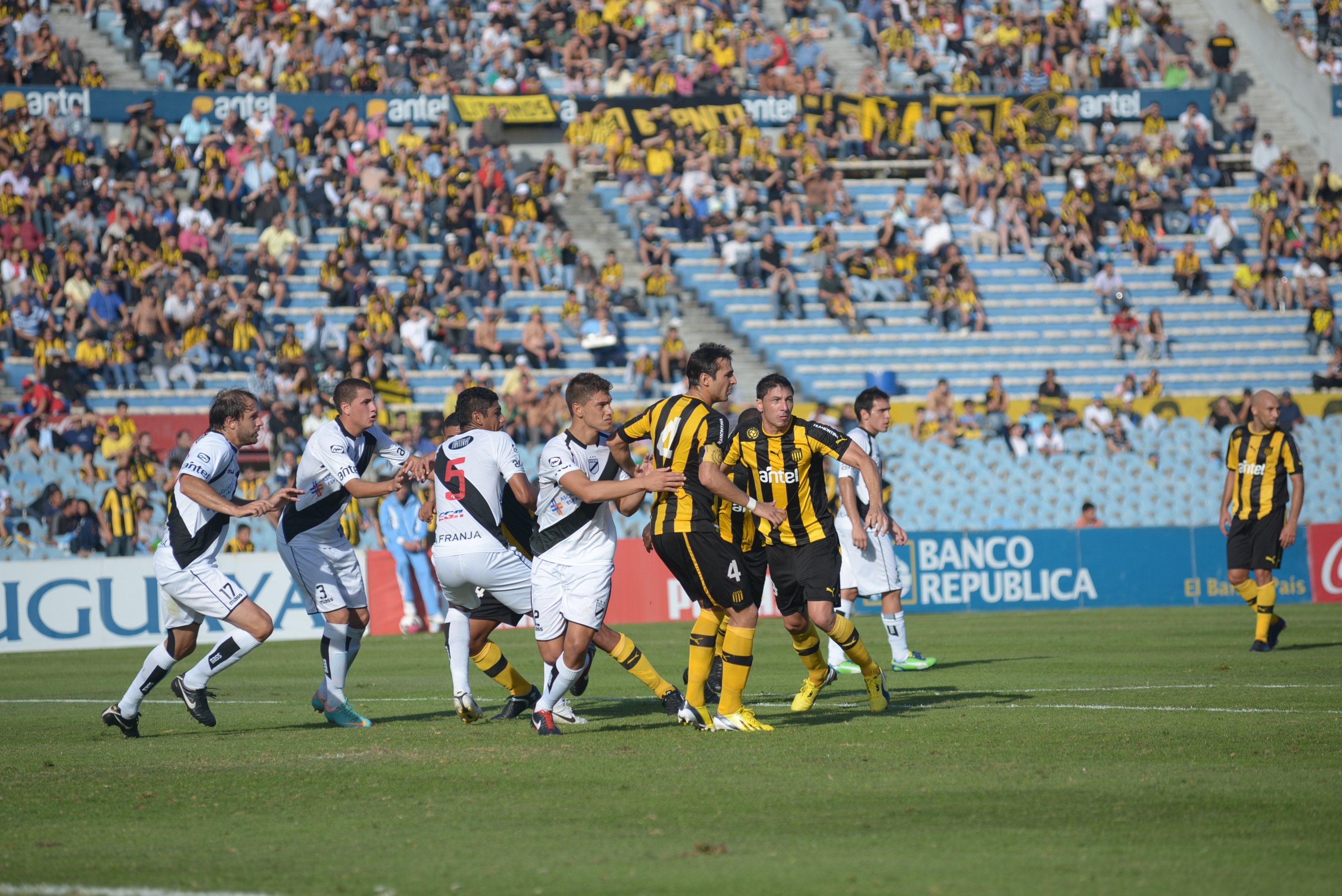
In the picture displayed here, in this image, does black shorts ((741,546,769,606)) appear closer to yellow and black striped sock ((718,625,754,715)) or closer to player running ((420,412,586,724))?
yellow and black striped sock ((718,625,754,715))

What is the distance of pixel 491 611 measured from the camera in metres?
10.4

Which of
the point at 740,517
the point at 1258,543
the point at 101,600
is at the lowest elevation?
the point at 101,600

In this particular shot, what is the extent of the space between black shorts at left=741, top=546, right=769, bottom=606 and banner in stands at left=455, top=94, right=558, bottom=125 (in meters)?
25.1

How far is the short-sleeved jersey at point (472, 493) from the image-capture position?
9.83m

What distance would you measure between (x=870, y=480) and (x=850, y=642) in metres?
1.10

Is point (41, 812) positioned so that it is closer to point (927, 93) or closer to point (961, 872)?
point (961, 872)

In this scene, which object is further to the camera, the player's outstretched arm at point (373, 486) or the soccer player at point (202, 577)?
the soccer player at point (202, 577)

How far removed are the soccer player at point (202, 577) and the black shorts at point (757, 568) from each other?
3215 millimetres

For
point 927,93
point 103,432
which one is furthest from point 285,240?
point 927,93

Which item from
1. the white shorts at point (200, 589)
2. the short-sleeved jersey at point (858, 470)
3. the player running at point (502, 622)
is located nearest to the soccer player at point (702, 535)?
the player running at point (502, 622)

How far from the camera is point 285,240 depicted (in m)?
28.9

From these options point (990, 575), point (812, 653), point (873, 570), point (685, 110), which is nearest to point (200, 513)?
point (812, 653)

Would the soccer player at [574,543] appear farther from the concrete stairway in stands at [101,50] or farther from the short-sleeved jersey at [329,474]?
the concrete stairway in stands at [101,50]

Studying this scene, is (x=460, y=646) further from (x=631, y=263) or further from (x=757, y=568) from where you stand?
(x=631, y=263)
